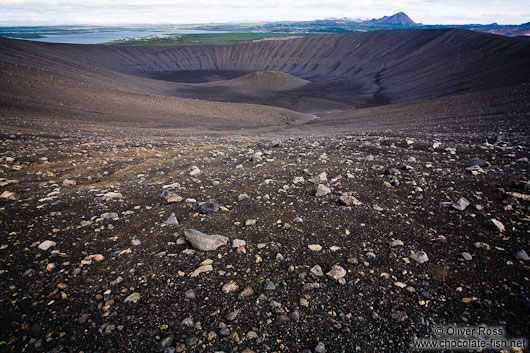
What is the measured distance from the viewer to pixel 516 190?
12.3 feet

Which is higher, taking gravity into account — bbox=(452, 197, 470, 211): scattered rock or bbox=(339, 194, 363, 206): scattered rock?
bbox=(452, 197, 470, 211): scattered rock

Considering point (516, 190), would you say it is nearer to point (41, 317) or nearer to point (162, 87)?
point (41, 317)

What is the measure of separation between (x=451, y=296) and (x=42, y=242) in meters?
3.91

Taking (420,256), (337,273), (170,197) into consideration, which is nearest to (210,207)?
(170,197)

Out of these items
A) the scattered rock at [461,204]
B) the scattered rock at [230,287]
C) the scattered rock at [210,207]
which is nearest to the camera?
the scattered rock at [230,287]


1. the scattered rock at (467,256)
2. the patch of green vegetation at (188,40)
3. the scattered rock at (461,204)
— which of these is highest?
the patch of green vegetation at (188,40)

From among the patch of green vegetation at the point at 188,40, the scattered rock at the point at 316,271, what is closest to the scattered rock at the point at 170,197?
the scattered rock at the point at 316,271

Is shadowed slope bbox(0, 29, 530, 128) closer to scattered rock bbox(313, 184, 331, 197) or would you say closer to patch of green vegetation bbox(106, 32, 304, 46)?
scattered rock bbox(313, 184, 331, 197)

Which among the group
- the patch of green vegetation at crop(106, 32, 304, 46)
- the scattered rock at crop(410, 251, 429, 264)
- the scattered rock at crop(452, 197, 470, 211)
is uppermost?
the patch of green vegetation at crop(106, 32, 304, 46)

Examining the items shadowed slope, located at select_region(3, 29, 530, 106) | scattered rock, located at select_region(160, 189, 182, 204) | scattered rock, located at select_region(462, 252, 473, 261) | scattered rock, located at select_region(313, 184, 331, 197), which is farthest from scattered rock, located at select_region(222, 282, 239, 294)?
shadowed slope, located at select_region(3, 29, 530, 106)

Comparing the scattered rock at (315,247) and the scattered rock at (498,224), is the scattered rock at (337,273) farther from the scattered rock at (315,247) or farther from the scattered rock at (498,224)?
the scattered rock at (498,224)

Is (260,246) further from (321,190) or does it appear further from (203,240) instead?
(321,190)

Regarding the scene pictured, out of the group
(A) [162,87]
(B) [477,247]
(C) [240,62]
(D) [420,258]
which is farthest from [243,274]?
(C) [240,62]

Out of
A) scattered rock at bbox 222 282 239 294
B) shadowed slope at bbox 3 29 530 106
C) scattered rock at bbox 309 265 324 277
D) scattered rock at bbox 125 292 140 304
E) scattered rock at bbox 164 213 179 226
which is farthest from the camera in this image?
shadowed slope at bbox 3 29 530 106
